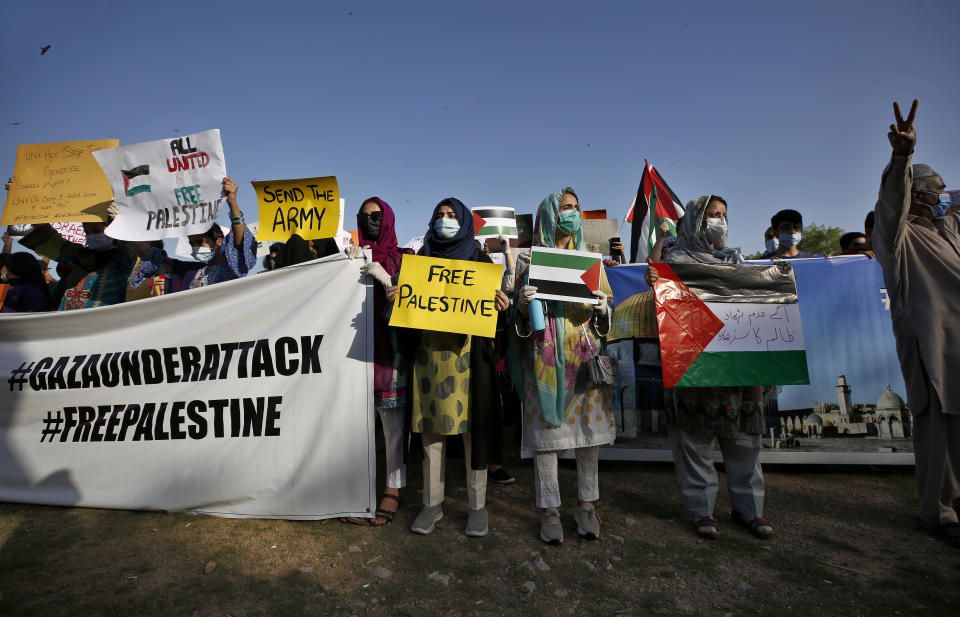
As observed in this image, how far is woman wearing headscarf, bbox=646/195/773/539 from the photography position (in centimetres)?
314

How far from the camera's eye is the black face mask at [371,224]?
3.72m

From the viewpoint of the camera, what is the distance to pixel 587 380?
10.3 feet

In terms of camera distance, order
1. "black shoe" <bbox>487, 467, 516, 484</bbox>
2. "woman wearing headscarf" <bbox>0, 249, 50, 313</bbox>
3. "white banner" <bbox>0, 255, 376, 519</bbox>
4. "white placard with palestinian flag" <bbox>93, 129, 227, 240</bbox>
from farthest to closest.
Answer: "woman wearing headscarf" <bbox>0, 249, 50, 313</bbox>
"black shoe" <bbox>487, 467, 516, 484</bbox>
"white placard with palestinian flag" <bbox>93, 129, 227, 240</bbox>
"white banner" <bbox>0, 255, 376, 519</bbox>

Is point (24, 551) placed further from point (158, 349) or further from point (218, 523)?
point (158, 349)

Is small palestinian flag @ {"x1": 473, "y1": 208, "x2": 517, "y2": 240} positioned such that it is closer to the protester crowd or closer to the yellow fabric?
the protester crowd

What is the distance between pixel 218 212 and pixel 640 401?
396 centimetres

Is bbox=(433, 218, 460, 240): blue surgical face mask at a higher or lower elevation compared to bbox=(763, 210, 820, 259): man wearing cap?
lower

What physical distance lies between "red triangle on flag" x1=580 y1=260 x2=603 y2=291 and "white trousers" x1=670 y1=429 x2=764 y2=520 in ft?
3.71

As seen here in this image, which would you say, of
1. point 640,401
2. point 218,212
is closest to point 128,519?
point 218,212

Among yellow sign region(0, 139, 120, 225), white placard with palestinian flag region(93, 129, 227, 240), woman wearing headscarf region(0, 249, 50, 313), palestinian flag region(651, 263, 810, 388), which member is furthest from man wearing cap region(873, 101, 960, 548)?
Result: woman wearing headscarf region(0, 249, 50, 313)

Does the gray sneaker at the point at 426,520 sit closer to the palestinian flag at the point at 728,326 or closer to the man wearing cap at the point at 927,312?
the palestinian flag at the point at 728,326

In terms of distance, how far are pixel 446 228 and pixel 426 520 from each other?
1.89 metres

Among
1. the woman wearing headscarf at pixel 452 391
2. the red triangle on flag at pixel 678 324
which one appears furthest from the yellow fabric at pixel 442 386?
the red triangle on flag at pixel 678 324

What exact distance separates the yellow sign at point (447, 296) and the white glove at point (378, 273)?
0.23m
